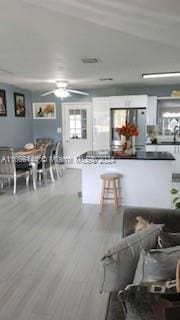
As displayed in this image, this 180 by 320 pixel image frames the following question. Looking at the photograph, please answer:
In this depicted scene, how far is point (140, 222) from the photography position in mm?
1859

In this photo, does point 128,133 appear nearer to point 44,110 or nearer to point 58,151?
point 58,151

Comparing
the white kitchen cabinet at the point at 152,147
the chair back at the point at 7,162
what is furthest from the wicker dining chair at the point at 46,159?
the white kitchen cabinet at the point at 152,147

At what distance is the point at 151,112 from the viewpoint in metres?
7.07

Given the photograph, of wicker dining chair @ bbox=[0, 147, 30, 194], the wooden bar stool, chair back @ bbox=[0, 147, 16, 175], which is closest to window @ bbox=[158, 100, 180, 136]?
the wooden bar stool

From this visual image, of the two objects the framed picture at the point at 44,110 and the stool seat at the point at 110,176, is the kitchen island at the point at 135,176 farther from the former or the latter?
the framed picture at the point at 44,110

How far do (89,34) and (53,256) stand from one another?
2441mm

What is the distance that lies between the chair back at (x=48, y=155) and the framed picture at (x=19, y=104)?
166cm

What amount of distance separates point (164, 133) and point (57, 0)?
5918 millimetres

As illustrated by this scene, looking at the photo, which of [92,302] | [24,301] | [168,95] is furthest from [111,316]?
[168,95]

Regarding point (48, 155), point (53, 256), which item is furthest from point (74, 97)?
point (53, 256)

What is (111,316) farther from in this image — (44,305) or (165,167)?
(165,167)

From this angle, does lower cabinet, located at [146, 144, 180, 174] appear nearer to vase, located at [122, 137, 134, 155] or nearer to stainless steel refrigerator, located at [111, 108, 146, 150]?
stainless steel refrigerator, located at [111, 108, 146, 150]

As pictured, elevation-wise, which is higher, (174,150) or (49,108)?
(49,108)

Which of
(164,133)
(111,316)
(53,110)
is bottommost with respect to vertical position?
(111,316)
